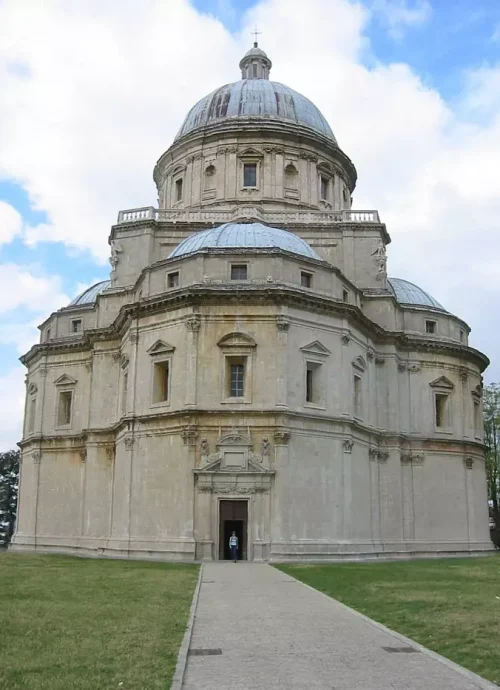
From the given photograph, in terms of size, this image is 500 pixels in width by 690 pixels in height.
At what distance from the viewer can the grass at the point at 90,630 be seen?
1010 centimetres

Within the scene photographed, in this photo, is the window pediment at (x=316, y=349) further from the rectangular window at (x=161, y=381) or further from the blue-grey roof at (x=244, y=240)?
the rectangular window at (x=161, y=381)

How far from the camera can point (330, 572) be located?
91.8 ft

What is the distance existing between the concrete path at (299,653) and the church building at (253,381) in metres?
17.4

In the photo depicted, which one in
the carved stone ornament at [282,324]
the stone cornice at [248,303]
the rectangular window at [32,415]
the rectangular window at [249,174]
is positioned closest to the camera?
the carved stone ornament at [282,324]

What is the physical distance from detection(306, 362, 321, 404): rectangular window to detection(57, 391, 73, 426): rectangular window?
56.3 feet

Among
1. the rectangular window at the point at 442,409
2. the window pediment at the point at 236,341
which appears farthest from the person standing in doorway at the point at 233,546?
the rectangular window at the point at 442,409

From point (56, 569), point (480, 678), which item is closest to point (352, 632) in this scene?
point (480, 678)

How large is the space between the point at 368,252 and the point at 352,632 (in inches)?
1325

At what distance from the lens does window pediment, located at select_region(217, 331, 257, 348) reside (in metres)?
37.3

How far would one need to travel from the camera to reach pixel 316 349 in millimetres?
38344

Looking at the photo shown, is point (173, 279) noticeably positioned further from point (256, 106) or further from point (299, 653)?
point (299, 653)

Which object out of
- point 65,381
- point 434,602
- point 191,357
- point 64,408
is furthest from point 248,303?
point 434,602

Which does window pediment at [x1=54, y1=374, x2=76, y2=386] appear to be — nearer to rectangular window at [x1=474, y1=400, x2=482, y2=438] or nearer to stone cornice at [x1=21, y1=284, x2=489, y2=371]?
stone cornice at [x1=21, y1=284, x2=489, y2=371]

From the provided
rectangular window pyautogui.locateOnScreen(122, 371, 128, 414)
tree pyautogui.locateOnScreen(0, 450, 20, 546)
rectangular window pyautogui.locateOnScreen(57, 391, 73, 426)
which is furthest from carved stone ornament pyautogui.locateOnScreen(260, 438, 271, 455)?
tree pyautogui.locateOnScreen(0, 450, 20, 546)
